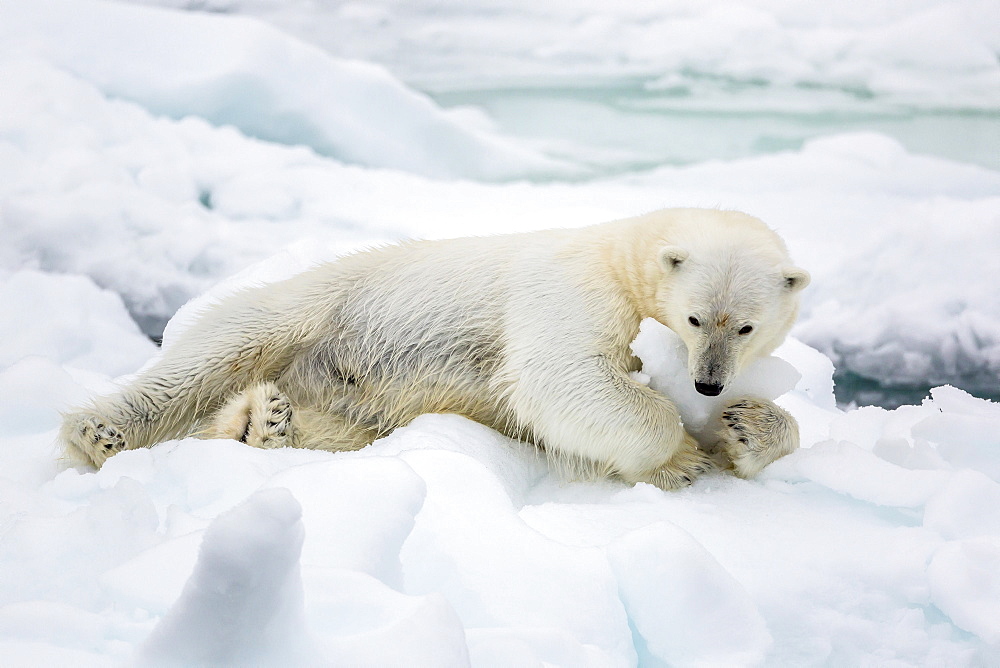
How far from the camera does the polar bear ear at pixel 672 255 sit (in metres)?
2.28

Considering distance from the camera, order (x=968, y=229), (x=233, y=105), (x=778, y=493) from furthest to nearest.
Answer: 1. (x=233, y=105)
2. (x=968, y=229)
3. (x=778, y=493)

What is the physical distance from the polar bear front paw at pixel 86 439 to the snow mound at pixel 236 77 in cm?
324

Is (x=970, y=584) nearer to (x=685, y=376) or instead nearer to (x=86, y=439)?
(x=685, y=376)

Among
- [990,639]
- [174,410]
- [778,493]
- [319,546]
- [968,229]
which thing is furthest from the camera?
[968,229]

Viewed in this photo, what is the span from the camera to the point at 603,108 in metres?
5.79

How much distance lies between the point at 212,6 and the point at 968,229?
5092mm

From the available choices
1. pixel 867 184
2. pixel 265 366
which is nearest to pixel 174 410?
pixel 265 366

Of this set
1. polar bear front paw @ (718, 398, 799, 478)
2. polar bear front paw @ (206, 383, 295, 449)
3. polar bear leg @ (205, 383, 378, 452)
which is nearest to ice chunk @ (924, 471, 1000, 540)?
polar bear front paw @ (718, 398, 799, 478)

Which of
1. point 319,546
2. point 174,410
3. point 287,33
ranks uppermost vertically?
point 287,33

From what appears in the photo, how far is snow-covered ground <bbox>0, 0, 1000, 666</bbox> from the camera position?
1.47m

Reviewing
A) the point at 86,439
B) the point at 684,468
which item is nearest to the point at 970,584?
the point at 684,468

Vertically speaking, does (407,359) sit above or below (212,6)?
below

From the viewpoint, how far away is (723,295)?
7.32 feet

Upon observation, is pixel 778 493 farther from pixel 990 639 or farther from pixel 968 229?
pixel 968 229
